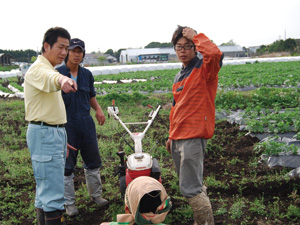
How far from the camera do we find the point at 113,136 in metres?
6.46

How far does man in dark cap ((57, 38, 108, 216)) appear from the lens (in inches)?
132

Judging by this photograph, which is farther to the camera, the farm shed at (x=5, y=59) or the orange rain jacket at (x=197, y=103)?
the farm shed at (x=5, y=59)

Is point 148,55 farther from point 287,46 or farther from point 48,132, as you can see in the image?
point 48,132

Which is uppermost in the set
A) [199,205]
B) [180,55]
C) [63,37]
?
[63,37]

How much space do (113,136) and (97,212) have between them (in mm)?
3032

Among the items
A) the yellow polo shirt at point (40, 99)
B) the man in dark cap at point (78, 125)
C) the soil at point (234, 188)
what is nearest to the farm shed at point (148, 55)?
the soil at point (234, 188)

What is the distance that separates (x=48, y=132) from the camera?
2434 mm

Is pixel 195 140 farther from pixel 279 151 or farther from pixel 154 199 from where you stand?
pixel 279 151

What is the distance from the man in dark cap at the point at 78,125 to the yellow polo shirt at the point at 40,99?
0.86m

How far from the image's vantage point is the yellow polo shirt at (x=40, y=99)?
7.47 ft

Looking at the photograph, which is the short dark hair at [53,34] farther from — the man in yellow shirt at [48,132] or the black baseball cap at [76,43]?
the black baseball cap at [76,43]

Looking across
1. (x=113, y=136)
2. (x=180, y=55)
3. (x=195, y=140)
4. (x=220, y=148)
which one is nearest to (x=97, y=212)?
(x=195, y=140)

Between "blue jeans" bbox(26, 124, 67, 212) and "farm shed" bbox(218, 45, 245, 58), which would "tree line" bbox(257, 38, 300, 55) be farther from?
"blue jeans" bbox(26, 124, 67, 212)

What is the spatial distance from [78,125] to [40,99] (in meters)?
1.05
